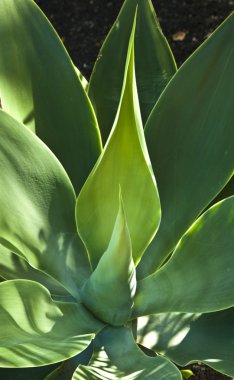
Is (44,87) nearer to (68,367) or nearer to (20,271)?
(20,271)

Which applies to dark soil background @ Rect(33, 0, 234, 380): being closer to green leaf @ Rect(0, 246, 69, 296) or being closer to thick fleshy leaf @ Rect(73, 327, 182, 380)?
green leaf @ Rect(0, 246, 69, 296)

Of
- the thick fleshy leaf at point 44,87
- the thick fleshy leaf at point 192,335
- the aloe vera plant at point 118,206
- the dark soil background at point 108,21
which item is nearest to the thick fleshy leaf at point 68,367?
the aloe vera plant at point 118,206

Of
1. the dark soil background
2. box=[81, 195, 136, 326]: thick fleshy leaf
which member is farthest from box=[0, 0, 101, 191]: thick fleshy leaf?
the dark soil background

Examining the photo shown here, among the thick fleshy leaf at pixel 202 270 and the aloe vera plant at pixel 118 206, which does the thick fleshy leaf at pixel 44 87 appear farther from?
the thick fleshy leaf at pixel 202 270

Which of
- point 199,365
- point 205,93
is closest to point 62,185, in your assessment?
point 205,93

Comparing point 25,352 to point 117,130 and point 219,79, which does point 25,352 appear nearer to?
point 117,130

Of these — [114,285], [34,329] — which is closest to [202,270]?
[114,285]

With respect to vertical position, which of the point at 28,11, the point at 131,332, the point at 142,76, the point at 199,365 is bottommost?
the point at 199,365
